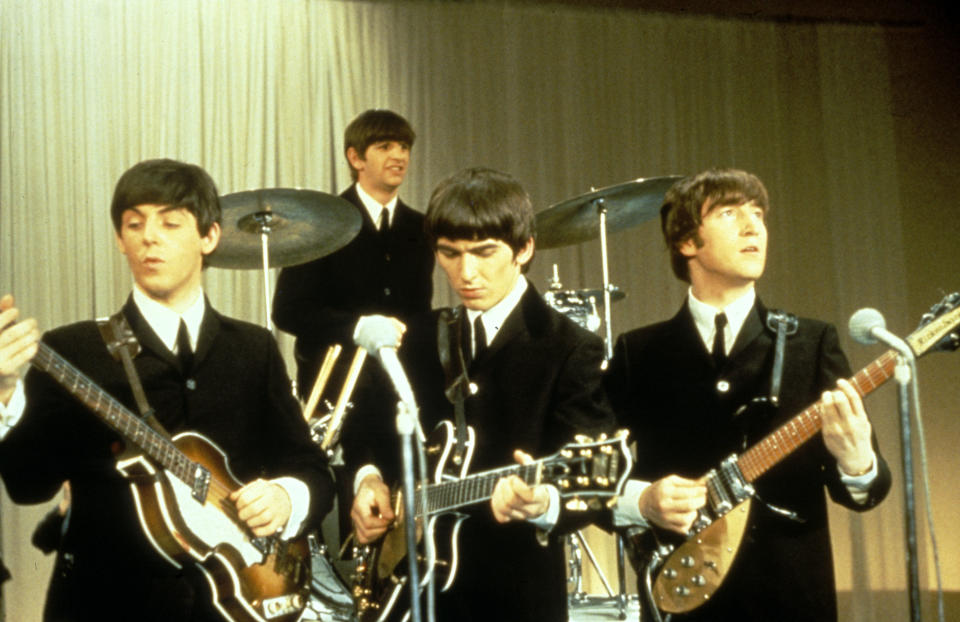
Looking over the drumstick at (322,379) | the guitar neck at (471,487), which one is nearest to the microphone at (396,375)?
the guitar neck at (471,487)

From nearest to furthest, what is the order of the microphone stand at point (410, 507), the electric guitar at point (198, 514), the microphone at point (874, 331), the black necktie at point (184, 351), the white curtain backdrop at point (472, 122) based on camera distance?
1. the microphone stand at point (410, 507)
2. the microphone at point (874, 331)
3. the electric guitar at point (198, 514)
4. the black necktie at point (184, 351)
5. the white curtain backdrop at point (472, 122)

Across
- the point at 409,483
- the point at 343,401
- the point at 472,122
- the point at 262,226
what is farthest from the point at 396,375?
the point at 472,122

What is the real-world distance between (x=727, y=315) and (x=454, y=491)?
882 millimetres

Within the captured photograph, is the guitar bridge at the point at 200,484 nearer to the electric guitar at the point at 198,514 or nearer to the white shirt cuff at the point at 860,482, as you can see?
the electric guitar at the point at 198,514

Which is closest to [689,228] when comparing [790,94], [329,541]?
[329,541]

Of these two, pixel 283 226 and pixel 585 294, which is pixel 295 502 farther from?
pixel 585 294

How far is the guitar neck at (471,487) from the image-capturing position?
2516 mm

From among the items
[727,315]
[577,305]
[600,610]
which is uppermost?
[577,305]

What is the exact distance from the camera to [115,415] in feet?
7.86

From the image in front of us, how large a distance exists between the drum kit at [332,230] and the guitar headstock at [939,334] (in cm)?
173

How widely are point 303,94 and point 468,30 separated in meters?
1.06

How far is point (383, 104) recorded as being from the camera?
6637mm

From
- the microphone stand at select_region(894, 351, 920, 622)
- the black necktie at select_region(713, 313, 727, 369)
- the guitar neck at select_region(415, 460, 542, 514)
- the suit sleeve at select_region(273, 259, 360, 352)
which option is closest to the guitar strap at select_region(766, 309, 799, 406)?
the black necktie at select_region(713, 313, 727, 369)

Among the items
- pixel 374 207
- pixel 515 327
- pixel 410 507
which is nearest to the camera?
pixel 410 507
